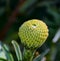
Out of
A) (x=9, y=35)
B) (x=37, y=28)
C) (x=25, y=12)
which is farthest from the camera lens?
(x=25, y=12)

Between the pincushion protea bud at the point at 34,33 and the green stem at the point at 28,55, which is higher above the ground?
the pincushion protea bud at the point at 34,33

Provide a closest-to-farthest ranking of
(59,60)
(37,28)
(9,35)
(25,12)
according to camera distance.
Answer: (37,28) → (59,60) → (9,35) → (25,12)

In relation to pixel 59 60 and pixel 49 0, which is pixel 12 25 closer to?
pixel 49 0

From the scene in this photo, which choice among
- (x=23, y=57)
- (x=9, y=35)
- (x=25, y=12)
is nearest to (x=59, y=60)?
(x=23, y=57)

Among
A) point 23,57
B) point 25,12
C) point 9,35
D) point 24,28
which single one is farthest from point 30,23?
point 25,12

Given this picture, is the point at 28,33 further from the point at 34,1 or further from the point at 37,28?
the point at 34,1

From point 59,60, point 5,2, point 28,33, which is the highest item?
point 5,2

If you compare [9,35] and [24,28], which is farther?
→ [9,35]

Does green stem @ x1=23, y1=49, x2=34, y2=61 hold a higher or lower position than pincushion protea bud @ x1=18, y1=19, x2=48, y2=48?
lower

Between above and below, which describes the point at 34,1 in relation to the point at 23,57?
above
